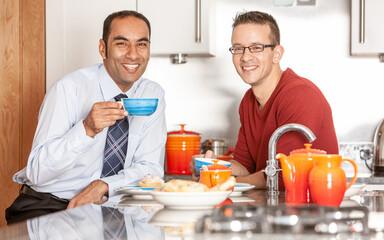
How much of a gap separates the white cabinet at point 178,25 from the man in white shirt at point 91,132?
1.72ft

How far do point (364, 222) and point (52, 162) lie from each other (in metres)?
1.47

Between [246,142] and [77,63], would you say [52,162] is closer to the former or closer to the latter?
[246,142]

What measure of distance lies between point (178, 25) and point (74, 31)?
1.97 ft

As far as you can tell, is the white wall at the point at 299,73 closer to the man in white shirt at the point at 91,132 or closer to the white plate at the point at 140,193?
the man in white shirt at the point at 91,132

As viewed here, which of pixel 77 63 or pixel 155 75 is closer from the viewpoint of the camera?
pixel 77 63

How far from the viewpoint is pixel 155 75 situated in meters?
3.48

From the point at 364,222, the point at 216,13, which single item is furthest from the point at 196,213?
the point at 216,13

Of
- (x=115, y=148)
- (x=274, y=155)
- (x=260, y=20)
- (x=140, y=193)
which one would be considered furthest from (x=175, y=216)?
(x=260, y=20)

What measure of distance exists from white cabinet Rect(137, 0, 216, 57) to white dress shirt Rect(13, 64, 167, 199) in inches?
21.9

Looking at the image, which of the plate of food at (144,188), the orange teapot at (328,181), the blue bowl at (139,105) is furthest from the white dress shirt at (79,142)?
the orange teapot at (328,181)

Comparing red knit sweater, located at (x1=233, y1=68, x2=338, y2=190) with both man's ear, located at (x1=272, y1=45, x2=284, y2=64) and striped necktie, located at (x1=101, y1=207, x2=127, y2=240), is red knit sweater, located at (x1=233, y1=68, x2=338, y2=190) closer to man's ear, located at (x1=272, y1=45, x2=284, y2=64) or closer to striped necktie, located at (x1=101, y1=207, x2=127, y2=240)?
man's ear, located at (x1=272, y1=45, x2=284, y2=64)

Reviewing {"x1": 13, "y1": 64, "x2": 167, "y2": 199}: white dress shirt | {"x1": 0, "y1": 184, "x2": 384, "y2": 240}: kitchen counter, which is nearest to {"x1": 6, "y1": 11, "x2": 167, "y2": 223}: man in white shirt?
{"x1": 13, "y1": 64, "x2": 167, "y2": 199}: white dress shirt

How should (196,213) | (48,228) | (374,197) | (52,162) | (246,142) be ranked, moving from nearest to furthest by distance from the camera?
1. (48,228)
2. (196,213)
3. (374,197)
4. (52,162)
5. (246,142)

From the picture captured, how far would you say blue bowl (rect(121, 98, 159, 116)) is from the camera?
1871 mm
